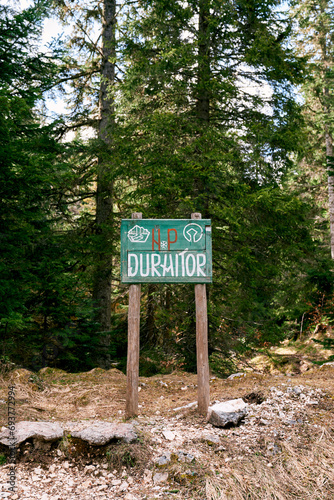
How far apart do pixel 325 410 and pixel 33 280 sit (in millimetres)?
5337

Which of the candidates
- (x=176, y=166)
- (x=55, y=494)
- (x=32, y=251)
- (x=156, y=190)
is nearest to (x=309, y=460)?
(x=55, y=494)

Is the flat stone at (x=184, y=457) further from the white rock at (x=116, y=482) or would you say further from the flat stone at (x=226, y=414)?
the flat stone at (x=226, y=414)

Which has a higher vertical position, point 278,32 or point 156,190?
point 278,32

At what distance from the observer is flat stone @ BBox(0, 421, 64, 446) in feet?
11.2

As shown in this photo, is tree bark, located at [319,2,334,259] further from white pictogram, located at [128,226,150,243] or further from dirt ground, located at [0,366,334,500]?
white pictogram, located at [128,226,150,243]

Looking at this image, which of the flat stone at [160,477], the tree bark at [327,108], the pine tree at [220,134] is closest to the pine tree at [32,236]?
the pine tree at [220,134]

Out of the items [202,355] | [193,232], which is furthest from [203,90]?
[202,355]

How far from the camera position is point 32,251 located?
8.05 meters

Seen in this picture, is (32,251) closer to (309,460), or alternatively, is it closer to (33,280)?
(33,280)

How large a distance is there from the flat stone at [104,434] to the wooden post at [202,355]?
42.7 inches

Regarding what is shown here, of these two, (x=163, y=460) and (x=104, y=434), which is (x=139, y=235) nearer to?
(x=104, y=434)

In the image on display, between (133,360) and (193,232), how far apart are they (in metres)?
1.78

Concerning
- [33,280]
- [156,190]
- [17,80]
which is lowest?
[33,280]

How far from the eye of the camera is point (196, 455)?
11.2ft
